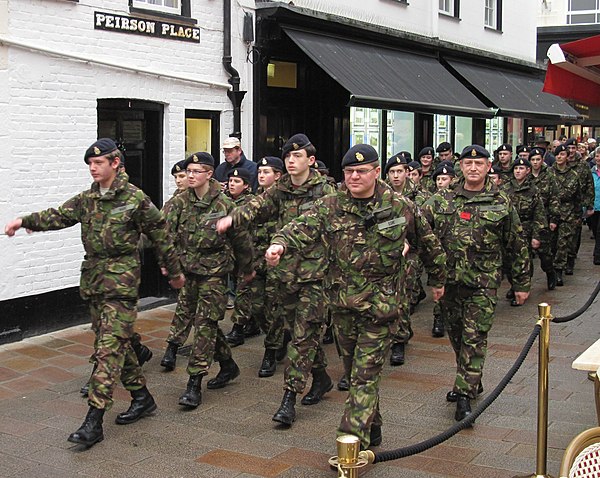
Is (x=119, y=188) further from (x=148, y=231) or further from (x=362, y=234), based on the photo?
(x=362, y=234)

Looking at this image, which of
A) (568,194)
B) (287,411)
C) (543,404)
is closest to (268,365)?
(287,411)

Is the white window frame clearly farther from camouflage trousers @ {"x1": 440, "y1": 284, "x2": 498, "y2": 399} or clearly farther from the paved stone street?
camouflage trousers @ {"x1": 440, "y1": 284, "x2": 498, "y2": 399}

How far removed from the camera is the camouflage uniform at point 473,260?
673 cm

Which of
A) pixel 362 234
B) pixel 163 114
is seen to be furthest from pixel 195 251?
pixel 163 114

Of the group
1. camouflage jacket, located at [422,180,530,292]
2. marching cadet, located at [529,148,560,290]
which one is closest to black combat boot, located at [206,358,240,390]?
camouflage jacket, located at [422,180,530,292]

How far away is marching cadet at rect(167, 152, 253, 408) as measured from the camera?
7086 mm

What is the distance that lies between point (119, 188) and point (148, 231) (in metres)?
0.39

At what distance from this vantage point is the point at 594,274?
46.5 ft

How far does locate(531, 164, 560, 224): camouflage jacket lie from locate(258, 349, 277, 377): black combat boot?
6744mm

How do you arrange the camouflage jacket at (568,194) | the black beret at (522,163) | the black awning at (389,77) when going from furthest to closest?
the camouflage jacket at (568,194) → the black awning at (389,77) → the black beret at (522,163)

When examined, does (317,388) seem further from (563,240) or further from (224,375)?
(563,240)

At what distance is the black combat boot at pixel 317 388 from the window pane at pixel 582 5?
2768 centimetres

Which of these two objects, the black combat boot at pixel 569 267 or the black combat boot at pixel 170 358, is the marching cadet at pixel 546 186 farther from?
the black combat boot at pixel 170 358

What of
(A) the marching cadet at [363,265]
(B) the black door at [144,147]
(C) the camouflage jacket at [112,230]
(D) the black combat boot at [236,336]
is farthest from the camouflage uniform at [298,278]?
(B) the black door at [144,147]
